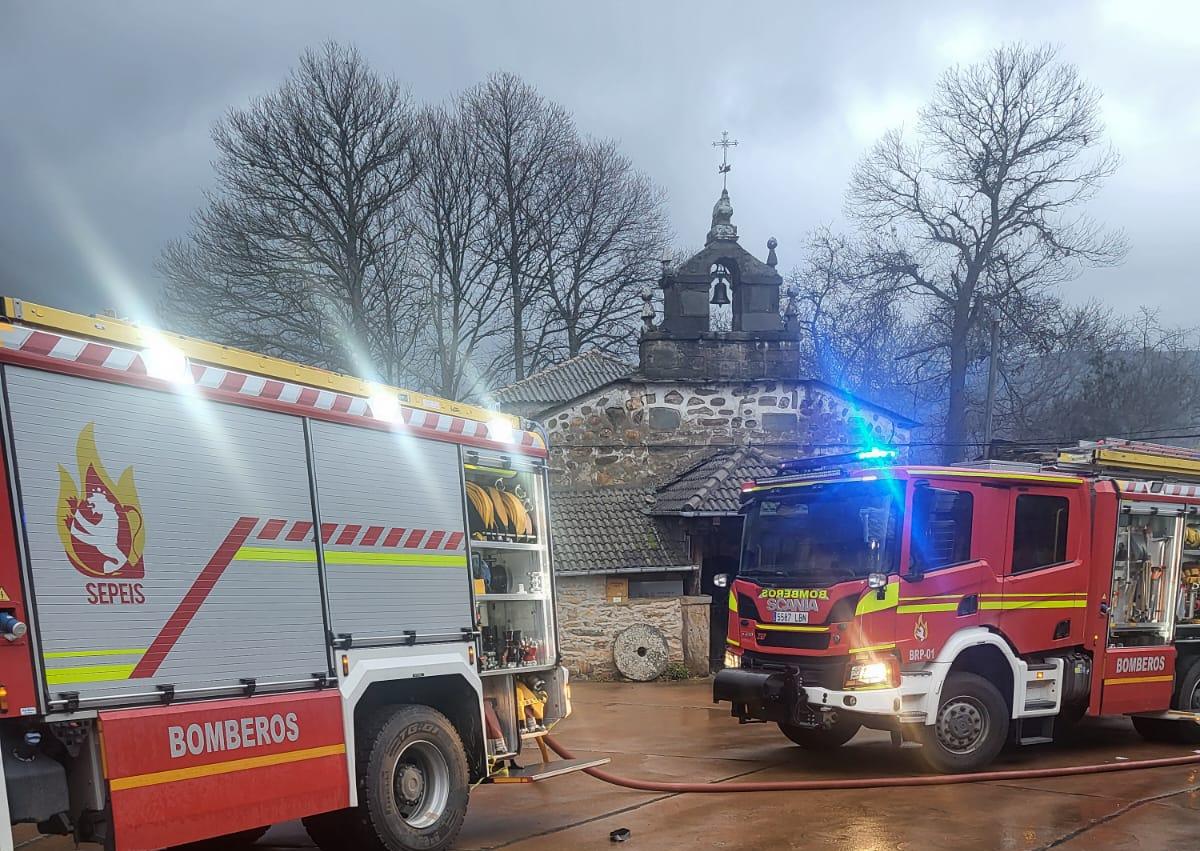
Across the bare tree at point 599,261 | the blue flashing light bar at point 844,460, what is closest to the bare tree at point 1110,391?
the bare tree at point 599,261

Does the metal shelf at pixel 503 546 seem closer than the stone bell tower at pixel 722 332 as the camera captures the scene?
Yes

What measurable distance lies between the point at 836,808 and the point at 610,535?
501 inches

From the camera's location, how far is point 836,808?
880cm

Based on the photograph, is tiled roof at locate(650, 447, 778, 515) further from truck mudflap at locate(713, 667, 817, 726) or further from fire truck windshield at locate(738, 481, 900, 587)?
truck mudflap at locate(713, 667, 817, 726)

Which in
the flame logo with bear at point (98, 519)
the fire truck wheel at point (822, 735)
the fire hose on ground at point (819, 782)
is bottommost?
the fire truck wheel at point (822, 735)

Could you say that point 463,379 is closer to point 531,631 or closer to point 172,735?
point 531,631

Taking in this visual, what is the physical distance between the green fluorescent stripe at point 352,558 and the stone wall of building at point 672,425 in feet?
53.3

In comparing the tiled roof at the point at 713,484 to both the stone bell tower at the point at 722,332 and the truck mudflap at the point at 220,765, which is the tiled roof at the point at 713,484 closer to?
the stone bell tower at the point at 722,332

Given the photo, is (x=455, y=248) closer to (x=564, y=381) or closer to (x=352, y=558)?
(x=564, y=381)

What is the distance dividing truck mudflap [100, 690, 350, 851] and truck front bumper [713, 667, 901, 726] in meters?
4.67

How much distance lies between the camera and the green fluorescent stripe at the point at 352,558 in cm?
625

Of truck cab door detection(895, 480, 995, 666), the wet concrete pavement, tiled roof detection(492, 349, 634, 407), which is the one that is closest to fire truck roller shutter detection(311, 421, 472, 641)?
the wet concrete pavement

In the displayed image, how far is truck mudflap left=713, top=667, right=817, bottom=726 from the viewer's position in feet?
32.8

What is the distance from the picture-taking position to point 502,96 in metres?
35.0
